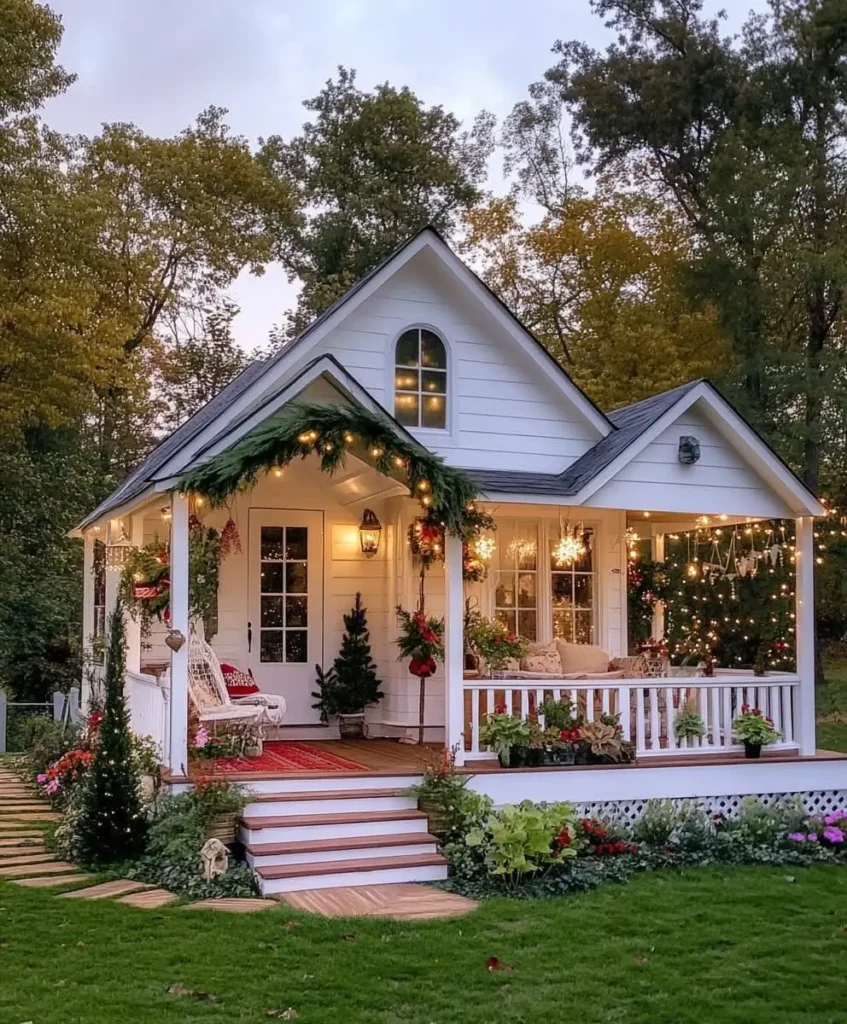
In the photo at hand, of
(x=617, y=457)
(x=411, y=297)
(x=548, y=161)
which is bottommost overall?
(x=617, y=457)

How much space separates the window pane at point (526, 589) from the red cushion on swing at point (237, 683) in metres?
2.96

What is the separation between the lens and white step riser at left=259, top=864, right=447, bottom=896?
7367mm

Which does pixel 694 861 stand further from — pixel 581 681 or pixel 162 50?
pixel 162 50

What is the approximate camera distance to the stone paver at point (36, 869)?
7.73m

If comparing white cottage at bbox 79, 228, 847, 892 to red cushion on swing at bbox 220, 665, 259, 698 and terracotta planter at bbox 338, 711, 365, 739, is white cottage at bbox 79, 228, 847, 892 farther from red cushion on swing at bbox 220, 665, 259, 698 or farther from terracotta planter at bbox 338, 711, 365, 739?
red cushion on swing at bbox 220, 665, 259, 698

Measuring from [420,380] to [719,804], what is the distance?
4884mm

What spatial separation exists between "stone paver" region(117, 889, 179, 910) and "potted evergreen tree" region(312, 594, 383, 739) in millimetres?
4292

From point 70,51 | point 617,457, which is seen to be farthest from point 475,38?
point 617,457

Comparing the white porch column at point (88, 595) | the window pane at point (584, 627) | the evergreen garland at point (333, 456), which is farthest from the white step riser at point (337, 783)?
the white porch column at point (88, 595)

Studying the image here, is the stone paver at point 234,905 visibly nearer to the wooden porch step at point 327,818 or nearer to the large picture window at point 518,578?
the wooden porch step at point 327,818

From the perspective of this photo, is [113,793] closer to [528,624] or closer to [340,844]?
[340,844]

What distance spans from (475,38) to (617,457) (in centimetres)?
1699

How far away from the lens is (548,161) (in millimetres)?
28703

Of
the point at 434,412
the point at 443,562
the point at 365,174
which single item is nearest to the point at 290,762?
the point at 443,562
